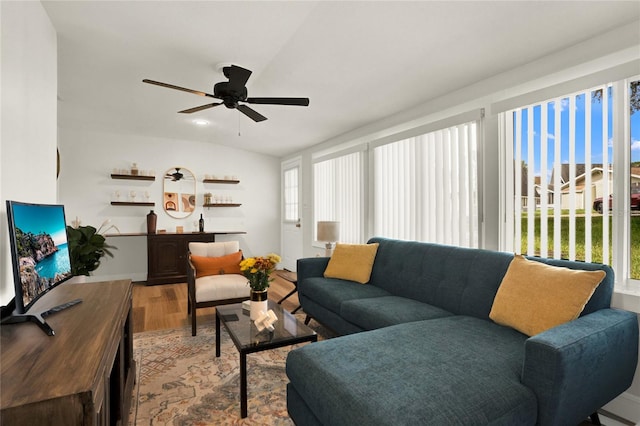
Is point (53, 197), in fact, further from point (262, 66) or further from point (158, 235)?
point (158, 235)

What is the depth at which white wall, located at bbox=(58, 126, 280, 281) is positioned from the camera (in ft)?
17.7

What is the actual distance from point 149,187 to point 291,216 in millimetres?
2682

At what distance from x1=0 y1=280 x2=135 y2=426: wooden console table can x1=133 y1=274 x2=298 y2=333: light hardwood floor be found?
5.43 feet

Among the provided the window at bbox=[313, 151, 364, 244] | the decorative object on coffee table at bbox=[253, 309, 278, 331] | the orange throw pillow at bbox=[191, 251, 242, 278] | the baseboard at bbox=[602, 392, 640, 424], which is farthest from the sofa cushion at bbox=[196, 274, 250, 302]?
the baseboard at bbox=[602, 392, 640, 424]

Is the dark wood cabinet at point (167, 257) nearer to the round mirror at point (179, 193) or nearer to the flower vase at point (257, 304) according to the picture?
the round mirror at point (179, 193)

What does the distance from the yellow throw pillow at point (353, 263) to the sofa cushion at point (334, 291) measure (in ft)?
0.24

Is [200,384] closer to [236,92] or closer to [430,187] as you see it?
[236,92]

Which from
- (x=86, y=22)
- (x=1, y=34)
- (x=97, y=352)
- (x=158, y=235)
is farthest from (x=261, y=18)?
(x=158, y=235)

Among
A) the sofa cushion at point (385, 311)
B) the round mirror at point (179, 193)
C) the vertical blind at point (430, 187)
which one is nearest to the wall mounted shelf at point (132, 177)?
the round mirror at point (179, 193)

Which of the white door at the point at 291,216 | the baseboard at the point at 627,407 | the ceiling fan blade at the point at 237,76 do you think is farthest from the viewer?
the white door at the point at 291,216

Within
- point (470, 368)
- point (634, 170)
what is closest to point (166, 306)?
point (470, 368)

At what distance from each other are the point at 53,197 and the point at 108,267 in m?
3.47

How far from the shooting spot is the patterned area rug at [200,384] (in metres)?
1.95

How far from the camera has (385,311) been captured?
2406 millimetres
